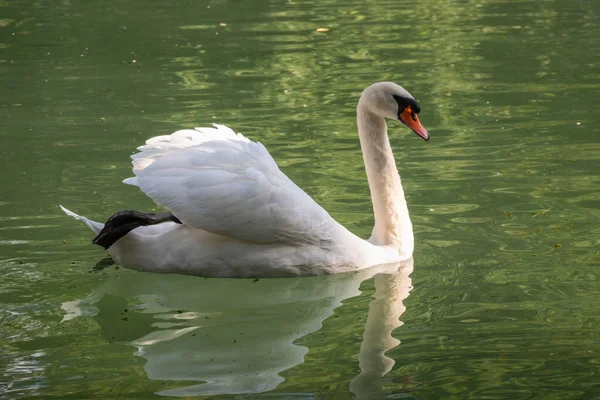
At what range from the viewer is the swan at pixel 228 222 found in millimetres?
6465

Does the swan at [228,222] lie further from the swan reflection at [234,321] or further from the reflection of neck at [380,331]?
the reflection of neck at [380,331]

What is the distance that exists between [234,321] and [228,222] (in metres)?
0.61

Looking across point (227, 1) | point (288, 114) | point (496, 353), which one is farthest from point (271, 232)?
point (227, 1)

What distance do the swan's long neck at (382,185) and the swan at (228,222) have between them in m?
0.09

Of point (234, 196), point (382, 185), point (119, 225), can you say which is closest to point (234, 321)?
point (234, 196)

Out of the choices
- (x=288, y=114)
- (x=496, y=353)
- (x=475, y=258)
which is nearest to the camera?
(x=496, y=353)

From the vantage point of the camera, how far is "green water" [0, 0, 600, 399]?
547 centimetres

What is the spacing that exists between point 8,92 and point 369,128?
6.36 metres

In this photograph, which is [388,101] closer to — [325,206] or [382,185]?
[382,185]

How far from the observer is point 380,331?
5.96 meters

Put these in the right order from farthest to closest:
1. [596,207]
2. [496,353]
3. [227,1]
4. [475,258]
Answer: [227,1] → [596,207] → [475,258] → [496,353]

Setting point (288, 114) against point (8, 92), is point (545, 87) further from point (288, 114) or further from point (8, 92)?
point (8, 92)

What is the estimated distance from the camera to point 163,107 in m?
11.4

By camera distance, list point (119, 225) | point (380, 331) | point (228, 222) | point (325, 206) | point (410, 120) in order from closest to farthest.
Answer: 1. point (380, 331)
2. point (228, 222)
3. point (119, 225)
4. point (410, 120)
5. point (325, 206)
